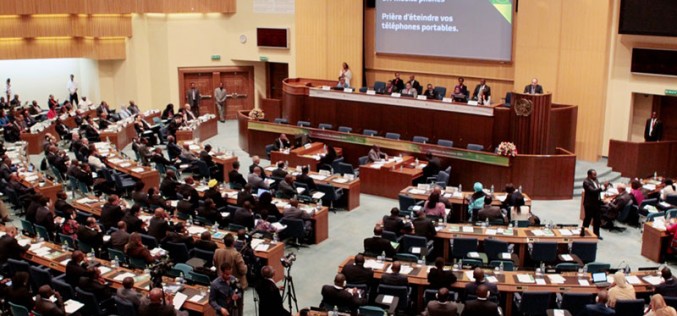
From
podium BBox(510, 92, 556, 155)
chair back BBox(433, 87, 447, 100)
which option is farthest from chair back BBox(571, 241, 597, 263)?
chair back BBox(433, 87, 447, 100)

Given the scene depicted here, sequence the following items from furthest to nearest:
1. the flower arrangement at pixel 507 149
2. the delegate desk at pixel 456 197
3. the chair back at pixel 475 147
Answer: the chair back at pixel 475 147 → the flower arrangement at pixel 507 149 → the delegate desk at pixel 456 197

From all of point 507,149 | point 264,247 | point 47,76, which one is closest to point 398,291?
point 264,247

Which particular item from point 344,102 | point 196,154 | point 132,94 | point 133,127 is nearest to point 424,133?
point 344,102

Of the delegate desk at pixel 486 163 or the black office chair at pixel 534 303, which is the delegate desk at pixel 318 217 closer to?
the delegate desk at pixel 486 163

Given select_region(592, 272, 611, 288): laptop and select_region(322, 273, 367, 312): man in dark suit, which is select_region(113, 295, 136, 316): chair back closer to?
select_region(322, 273, 367, 312): man in dark suit

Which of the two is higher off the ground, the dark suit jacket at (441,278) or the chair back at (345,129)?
the chair back at (345,129)

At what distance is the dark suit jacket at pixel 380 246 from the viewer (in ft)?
41.9

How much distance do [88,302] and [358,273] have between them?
13.6 feet

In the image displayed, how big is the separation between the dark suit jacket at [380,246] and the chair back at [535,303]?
8.34 feet

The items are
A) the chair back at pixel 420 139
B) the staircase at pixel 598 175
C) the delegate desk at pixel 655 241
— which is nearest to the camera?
the delegate desk at pixel 655 241

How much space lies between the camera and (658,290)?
11.1m

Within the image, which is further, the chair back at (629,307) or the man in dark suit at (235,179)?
the man in dark suit at (235,179)

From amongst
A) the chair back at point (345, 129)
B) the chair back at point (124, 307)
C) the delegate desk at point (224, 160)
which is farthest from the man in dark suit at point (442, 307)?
the chair back at point (345, 129)

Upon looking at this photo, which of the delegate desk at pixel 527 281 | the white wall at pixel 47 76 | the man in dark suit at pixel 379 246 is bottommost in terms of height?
the delegate desk at pixel 527 281
